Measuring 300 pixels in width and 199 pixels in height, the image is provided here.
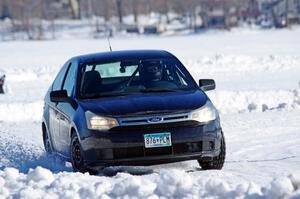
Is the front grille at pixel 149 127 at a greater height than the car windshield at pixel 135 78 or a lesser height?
lesser

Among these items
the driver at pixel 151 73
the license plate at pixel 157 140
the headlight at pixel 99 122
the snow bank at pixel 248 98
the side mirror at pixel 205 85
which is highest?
the driver at pixel 151 73

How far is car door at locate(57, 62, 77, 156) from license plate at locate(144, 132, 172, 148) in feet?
3.45

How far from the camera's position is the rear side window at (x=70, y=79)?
1002 centimetres

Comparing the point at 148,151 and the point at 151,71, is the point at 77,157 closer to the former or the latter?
the point at 148,151

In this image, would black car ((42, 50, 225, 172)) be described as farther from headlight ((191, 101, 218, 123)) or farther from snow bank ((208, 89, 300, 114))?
snow bank ((208, 89, 300, 114))

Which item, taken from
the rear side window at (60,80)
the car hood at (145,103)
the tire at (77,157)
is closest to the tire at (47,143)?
the rear side window at (60,80)

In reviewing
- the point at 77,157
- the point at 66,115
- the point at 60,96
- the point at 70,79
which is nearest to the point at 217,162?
the point at 77,157

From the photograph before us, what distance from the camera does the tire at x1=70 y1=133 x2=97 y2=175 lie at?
8973 millimetres

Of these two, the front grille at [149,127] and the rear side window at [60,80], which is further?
the rear side window at [60,80]

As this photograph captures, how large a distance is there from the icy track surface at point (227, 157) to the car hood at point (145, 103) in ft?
2.24

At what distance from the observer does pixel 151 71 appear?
994cm

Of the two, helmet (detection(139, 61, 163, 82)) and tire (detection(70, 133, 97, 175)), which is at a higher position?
helmet (detection(139, 61, 163, 82))

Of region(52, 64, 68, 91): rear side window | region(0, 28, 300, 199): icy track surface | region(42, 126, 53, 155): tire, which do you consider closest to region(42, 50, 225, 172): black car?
region(0, 28, 300, 199): icy track surface

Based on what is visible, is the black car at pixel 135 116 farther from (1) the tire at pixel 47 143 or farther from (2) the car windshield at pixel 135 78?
(1) the tire at pixel 47 143
